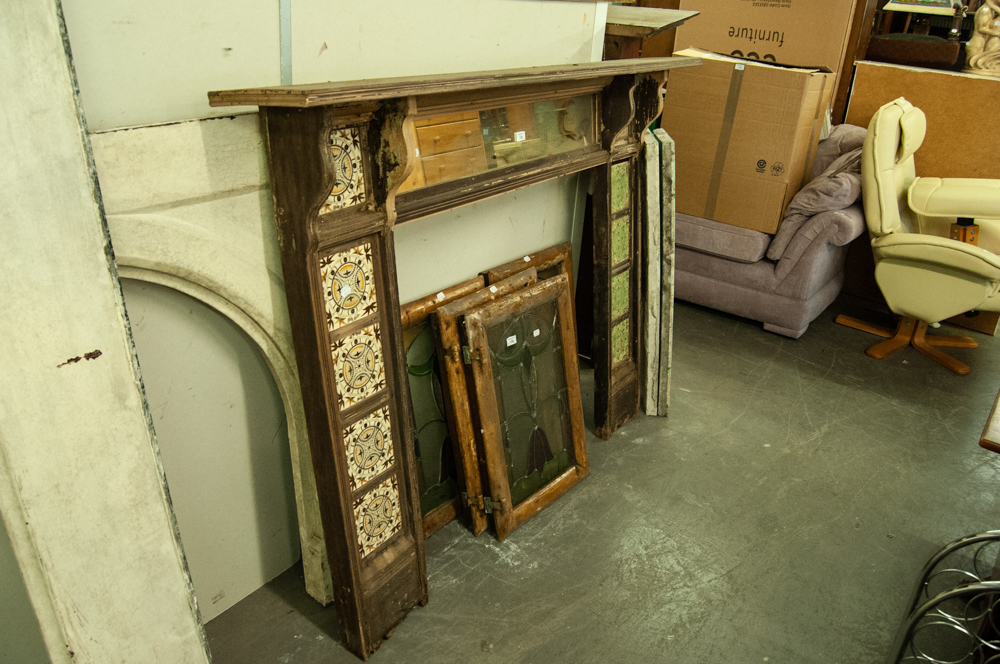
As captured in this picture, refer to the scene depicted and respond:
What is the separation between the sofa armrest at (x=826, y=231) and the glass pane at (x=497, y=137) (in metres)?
1.63

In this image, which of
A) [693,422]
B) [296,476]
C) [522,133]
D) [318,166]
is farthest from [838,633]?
[318,166]

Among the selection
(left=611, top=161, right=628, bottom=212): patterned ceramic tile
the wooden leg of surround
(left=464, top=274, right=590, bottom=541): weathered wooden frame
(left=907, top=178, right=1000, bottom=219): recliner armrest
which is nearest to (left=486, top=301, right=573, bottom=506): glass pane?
(left=464, top=274, right=590, bottom=541): weathered wooden frame

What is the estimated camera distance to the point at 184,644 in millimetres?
1488

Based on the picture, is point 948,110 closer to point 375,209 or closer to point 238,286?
point 375,209

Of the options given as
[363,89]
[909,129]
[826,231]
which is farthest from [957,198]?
[363,89]

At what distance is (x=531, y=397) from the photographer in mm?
2328

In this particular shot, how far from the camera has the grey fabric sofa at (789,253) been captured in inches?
135

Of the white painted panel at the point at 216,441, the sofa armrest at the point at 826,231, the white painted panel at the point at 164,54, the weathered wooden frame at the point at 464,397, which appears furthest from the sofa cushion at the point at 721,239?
the white painted panel at the point at 164,54

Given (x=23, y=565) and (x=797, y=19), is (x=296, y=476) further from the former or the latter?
(x=797, y=19)

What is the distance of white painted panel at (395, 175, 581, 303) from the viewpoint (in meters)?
2.04

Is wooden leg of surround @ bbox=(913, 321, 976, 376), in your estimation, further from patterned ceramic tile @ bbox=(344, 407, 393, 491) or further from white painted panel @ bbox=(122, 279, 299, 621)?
white painted panel @ bbox=(122, 279, 299, 621)

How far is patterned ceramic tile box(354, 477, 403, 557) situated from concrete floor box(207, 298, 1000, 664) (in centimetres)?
29

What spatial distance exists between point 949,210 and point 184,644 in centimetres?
378

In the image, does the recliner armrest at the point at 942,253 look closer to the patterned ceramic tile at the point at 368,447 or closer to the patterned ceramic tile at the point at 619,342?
the patterned ceramic tile at the point at 619,342
